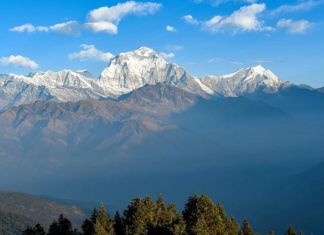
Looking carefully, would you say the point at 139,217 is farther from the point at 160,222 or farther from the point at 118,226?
the point at 118,226

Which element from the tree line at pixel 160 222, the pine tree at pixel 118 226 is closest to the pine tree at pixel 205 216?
the tree line at pixel 160 222

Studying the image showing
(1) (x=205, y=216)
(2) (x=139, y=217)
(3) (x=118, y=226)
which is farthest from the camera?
(3) (x=118, y=226)

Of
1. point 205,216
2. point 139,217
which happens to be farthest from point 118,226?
point 205,216

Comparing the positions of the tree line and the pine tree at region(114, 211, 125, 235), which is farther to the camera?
the pine tree at region(114, 211, 125, 235)

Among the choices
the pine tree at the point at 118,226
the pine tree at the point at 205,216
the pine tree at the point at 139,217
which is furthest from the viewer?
the pine tree at the point at 118,226

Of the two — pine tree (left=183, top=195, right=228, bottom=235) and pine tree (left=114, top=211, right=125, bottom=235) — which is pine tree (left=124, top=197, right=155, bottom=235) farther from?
pine tree (left=183, top=195, right=228, bottom=235)

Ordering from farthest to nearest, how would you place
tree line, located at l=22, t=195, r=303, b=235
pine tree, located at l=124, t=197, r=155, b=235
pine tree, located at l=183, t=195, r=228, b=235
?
pine tree, located at l=124, t=197, r=155, b=235 < pine tree, located at l=183, t=195, r=228, b=235 < tree line, located at l=22, t=195, r=303, b=235

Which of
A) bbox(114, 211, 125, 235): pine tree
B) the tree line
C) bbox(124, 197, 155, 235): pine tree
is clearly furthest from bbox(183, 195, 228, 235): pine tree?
bbox(114, 211, 125, 235): pine tree

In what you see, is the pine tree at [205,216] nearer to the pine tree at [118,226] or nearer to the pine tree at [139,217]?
the pine tree at [139,217]

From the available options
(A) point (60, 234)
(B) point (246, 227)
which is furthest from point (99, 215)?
(B) point (246, 227)

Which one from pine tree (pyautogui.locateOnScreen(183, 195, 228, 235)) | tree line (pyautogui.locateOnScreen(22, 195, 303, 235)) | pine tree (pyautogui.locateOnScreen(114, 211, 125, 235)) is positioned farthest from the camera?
pine tree (pyautogui.locateOnScreen(114, 211, 125, 235))

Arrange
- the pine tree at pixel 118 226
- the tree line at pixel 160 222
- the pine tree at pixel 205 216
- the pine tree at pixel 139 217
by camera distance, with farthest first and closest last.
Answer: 1. the pine tree at pixel 118 226
2. the pine tree at pixel 139 217
3. the pine tree at pixel 205 216
4. the tree line at pixel 160 222

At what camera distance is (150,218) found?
75250 millimetres

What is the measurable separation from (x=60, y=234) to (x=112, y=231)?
15556mm
